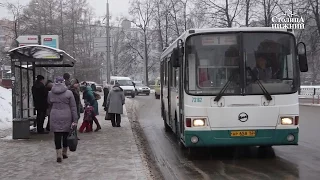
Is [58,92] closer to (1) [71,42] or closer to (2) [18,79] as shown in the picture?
(2) [18,79]

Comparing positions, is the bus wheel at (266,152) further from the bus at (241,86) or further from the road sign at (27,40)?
the road sign at (27,40)

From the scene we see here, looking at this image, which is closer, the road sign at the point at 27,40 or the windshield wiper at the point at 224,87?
the windshield wiper at the point at 224,87

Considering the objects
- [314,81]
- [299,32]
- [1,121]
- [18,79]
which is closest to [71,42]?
[299,32]

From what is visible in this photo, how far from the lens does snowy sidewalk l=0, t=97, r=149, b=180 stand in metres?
7.74

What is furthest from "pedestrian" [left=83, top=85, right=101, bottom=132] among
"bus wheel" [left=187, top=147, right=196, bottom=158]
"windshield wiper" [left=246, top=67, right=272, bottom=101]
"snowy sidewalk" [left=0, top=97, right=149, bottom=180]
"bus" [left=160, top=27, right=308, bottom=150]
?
"windshield wiper" [left=246, top=67, right=272, bottom=101]

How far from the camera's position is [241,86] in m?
9.46

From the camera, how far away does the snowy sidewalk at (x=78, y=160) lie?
7742mm

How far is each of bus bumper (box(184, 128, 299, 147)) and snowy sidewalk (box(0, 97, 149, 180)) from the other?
52.7 inches

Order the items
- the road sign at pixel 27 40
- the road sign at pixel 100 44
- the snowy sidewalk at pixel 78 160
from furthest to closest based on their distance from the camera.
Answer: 1. the road sign at pixel 100 44
2. the road sign at pixel 27 40
3. the snowy sidewalk at pixel 78 160

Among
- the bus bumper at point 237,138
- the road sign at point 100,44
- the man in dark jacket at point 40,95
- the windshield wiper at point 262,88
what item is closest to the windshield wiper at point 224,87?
the windshield wiper at point 262,88

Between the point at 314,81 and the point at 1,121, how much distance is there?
6261cm

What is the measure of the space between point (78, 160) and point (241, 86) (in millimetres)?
3786

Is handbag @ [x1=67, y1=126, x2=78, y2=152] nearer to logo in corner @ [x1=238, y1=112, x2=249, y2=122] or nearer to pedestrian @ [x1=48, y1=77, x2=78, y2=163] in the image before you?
pedestrian @ [x1=48, y1=77, x2=78, y2=163]

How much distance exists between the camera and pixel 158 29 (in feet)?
206
